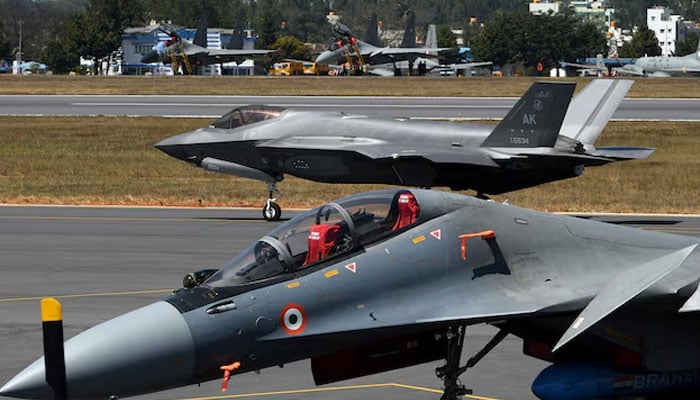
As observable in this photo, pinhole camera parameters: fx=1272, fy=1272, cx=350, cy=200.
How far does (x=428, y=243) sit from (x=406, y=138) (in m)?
17.9

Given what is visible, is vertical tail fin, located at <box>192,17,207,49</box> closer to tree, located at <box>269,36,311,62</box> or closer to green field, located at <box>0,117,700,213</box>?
tree, located at <box>269,36,311,62</box>

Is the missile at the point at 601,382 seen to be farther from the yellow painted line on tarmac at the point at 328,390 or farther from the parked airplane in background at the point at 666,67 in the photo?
the parked airplane in background at the point at 666,67

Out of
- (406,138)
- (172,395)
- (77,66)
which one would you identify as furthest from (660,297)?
(77,66)

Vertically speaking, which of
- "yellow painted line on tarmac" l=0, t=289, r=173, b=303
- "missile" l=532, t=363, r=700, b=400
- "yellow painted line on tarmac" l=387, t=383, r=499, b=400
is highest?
"missile" l=532, t=363, r=700, b=400

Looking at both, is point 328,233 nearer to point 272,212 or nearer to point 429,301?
point 429,301

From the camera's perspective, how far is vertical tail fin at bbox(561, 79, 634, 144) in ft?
92.0

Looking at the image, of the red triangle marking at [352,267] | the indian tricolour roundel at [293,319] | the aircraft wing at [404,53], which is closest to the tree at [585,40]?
the aircraft wing at [404,53]

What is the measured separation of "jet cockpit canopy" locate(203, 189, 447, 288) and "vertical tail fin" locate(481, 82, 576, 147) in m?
16.2

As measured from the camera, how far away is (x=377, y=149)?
91.6 feet

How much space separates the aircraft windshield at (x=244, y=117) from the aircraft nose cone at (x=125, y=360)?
62.3 ft

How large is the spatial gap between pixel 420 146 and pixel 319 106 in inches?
1442

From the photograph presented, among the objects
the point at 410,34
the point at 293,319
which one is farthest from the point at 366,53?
the point at 293,319

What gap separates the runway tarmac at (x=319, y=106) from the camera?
6050cm

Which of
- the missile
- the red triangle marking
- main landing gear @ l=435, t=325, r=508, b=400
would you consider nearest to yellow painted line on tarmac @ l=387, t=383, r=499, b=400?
main landing gear @ l=435, t=325, r=508, b=400
